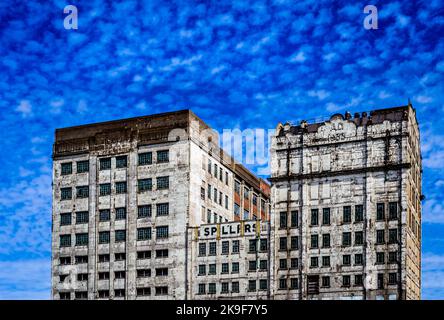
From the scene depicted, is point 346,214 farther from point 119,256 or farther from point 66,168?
point 66,168

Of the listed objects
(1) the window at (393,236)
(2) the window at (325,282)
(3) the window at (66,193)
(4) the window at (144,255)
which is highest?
(3) the window at (66,193)

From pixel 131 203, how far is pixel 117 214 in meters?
2.59

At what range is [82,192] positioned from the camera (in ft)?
362

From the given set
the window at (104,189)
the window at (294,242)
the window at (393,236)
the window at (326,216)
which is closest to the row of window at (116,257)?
the window at (104,189)

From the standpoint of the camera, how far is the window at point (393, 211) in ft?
308

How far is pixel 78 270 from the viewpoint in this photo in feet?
354

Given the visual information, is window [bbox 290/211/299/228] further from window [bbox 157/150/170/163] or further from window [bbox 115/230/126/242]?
window [bbox 115/230/126/242]

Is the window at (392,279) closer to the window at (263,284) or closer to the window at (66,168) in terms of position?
the window at (263,284)

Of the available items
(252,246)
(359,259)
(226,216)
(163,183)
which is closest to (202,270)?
(252,246)

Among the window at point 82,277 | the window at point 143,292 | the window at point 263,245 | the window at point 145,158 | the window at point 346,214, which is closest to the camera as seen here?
the window at point 346,214

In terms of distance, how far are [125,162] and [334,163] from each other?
29121 millimetres

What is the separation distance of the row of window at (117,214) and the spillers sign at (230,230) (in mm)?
5977
